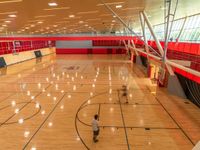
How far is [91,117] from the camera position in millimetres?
11453

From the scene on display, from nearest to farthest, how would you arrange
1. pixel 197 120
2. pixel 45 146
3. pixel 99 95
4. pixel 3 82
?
pixel 45 146 → pixel 197 120 → pixel 99 95 → pixel 3 82

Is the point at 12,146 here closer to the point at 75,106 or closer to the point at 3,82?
the point at 75,106

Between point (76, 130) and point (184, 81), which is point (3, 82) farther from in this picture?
point (184, 81)

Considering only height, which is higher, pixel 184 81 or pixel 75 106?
pixel 184 81

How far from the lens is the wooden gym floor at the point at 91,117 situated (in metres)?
8.67

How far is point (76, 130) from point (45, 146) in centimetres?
184

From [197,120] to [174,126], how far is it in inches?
67.7

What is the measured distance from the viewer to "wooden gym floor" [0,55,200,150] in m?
8.67

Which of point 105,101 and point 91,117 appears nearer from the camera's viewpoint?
point 91,117

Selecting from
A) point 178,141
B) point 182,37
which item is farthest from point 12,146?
point 182,37

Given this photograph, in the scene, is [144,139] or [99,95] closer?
[144,139]

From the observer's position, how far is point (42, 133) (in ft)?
31.1

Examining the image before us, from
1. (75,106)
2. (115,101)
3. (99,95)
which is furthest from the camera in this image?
(99,95)

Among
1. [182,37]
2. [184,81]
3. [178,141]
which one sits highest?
[182,37]
